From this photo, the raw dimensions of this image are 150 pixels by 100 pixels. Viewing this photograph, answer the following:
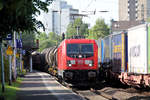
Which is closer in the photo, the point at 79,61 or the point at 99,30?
the point at 79,61

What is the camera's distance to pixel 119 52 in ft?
69.0

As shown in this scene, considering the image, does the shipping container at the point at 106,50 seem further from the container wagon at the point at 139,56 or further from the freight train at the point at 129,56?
the container wagon at the point at 139,56

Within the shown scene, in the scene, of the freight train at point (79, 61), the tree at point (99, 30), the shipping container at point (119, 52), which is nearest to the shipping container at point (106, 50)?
the shipping container at point (119, 52)

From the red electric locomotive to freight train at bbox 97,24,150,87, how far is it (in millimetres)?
1454

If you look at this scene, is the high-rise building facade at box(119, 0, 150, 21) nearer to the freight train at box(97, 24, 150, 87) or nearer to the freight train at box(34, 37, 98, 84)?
the freight train at box(97, 24, 150, 87)

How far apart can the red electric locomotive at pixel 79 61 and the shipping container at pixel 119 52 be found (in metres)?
1.27

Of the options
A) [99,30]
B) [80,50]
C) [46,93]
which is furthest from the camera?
[99,30]

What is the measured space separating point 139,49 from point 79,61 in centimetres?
573

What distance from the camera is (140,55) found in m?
16.9

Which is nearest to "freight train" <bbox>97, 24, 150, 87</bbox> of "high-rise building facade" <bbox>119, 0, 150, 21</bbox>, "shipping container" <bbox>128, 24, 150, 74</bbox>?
"shipping container" <bbox>128, 24, 150, 74</bbox>

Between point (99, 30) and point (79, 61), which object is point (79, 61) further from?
point (99, 30)

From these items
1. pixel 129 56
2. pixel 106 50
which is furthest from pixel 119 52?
pixel 106 50

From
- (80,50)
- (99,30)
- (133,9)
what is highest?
(133,9)

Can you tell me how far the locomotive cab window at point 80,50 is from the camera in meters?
22.1
